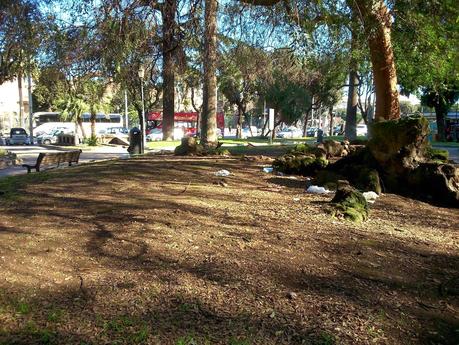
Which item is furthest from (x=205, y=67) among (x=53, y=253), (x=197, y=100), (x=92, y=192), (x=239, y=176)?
(x=197, y=100)

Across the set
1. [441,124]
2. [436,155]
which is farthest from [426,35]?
[441,124]

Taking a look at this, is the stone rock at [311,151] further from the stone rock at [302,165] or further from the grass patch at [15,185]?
the grass patch at [15,185]

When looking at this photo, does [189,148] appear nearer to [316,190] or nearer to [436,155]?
[316,190]

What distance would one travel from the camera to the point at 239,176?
10.1 meters

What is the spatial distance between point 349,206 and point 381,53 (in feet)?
19.1

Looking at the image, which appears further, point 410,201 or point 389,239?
point 410,201

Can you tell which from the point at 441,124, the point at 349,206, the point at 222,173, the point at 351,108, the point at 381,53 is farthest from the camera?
the point at 441,124

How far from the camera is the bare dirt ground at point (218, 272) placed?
349 centimetres

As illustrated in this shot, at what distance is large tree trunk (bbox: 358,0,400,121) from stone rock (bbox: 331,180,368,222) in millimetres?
4035

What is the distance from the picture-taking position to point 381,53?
11.5 metres

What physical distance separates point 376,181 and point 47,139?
139 feet

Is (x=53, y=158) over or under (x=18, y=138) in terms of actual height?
over

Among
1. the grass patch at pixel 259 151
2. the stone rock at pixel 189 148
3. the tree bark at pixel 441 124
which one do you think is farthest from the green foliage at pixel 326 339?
the tree bark at pixel 441 124

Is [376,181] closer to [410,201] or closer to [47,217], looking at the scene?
[410,201]
